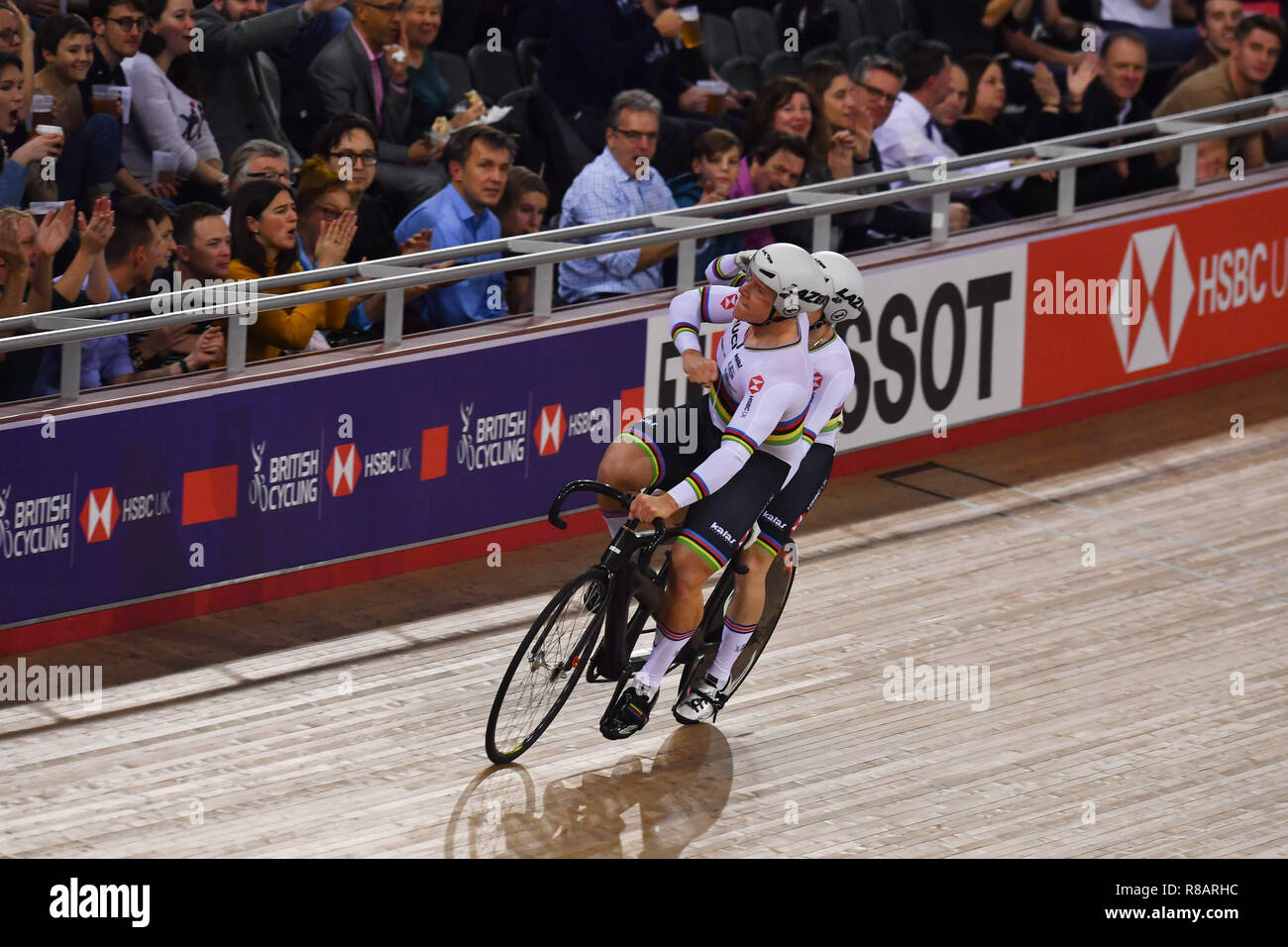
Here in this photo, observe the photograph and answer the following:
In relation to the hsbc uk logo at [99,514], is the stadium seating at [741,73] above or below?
above

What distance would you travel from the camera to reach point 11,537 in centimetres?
733

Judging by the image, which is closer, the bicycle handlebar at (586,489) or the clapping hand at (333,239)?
the bicycle handlebar at (586,489)

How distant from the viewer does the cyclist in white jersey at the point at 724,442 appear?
654 centimetres

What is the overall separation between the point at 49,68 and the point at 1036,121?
20.5 feet

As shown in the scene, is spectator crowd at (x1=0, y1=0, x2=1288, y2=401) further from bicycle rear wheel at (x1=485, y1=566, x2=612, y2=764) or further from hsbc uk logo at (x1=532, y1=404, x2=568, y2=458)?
bicycle rear wheel at (x1=485, y1=566, x2=612, y2=764)

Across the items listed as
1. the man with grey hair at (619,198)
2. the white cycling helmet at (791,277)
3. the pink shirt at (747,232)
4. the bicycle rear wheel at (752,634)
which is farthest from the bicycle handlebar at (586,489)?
the pink shirt at (747,232)

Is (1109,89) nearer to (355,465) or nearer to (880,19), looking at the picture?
(880,19)

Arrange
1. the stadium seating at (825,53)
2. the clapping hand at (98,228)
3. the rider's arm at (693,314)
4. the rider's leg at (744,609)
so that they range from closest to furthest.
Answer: the rider's arm at (693,314) → the rider's leg at (744,609) → the clapping hand at (98,228) → the stadium seating at (825,53)

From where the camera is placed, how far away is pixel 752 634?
290 inches

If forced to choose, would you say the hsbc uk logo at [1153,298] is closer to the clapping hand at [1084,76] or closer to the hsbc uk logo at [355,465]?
the clapping hand at [1084,76]
